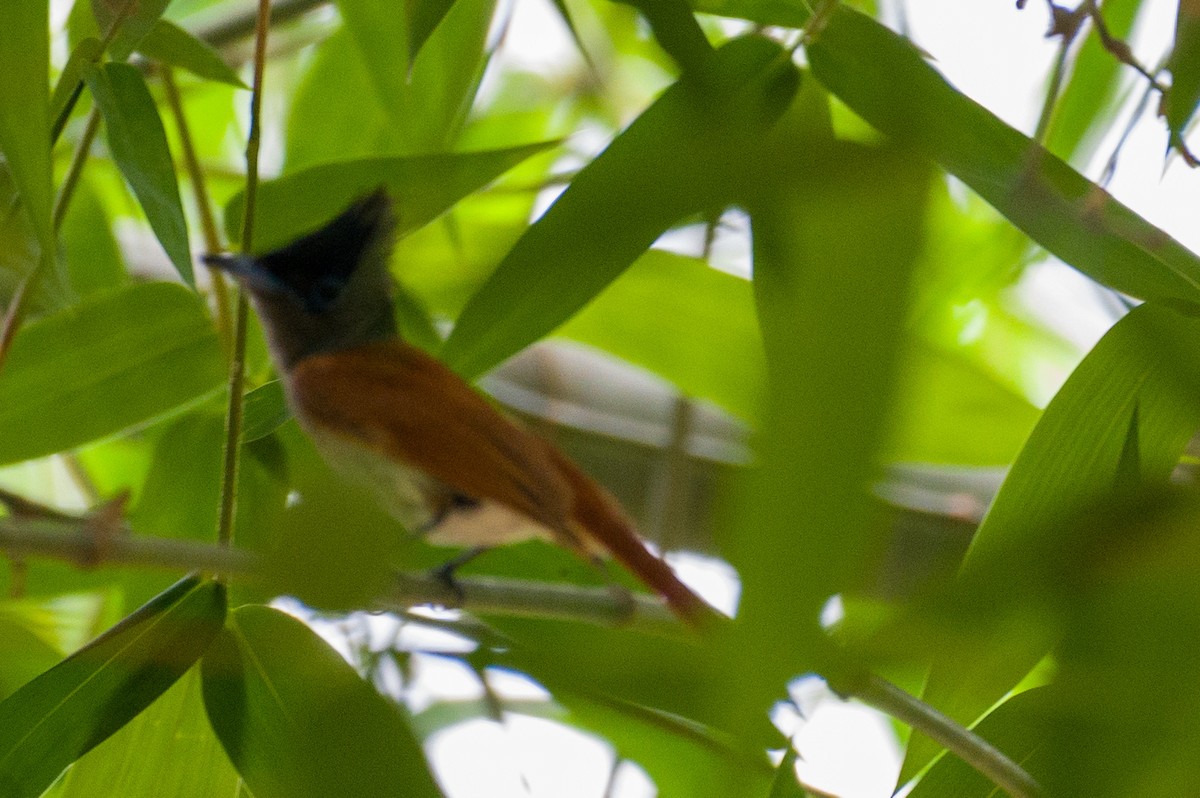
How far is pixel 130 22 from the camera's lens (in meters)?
0.80

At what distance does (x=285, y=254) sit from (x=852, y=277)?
928mm

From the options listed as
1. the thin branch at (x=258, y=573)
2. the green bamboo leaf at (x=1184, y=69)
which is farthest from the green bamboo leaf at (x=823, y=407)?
the green bamboo leaf at (x=1184, y=69)

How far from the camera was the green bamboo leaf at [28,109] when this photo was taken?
2.24ft

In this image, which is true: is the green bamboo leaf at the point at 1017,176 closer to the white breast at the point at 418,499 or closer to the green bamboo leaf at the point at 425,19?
the green bamboo leaf at the point at 425,19

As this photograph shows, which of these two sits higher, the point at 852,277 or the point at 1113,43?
the point at 1113,43

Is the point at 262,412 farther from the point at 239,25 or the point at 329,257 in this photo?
the point at 239,25

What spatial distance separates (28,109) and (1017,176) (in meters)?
0.57

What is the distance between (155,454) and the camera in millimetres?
1114

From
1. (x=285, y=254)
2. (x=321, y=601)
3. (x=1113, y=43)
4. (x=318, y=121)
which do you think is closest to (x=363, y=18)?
(x=285, y=254)

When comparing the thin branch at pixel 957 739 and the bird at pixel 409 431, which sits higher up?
the bird at pixel 409 431

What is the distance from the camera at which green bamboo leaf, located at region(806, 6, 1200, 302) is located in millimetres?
700

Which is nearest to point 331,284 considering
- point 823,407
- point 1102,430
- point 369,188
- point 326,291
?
point 326,291

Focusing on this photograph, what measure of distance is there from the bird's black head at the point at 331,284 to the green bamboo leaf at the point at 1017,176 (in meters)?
0.46

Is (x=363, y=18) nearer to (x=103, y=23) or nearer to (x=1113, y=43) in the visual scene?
(x=103, y=23)
